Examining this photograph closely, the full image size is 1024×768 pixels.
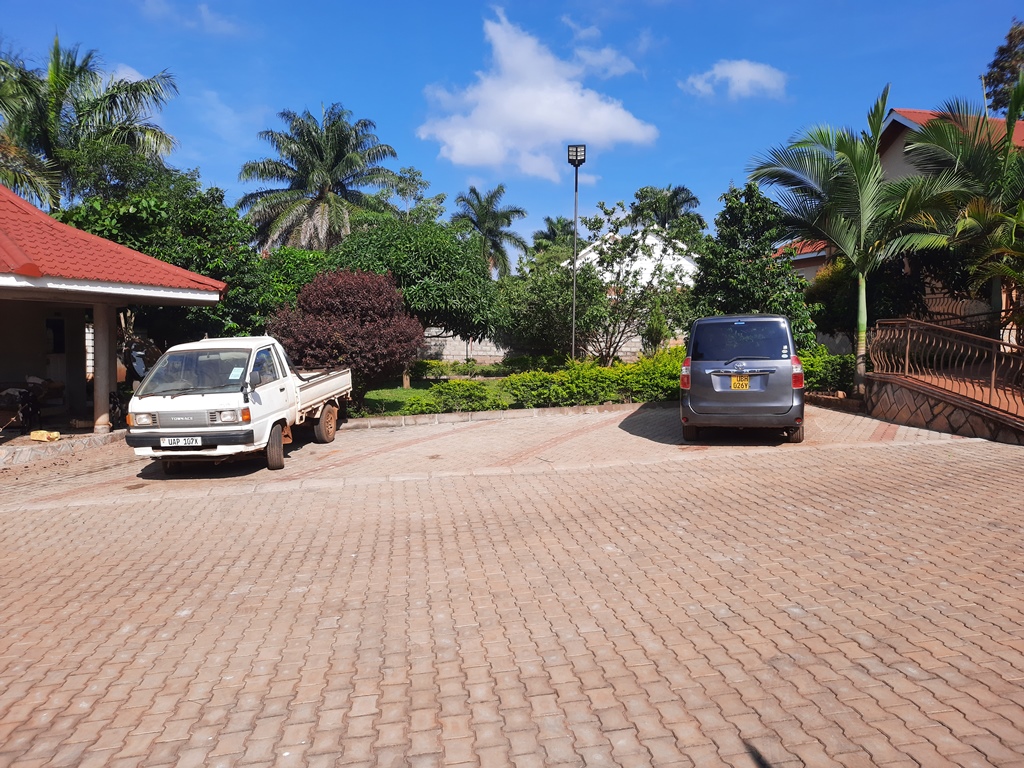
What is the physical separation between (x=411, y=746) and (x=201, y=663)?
5.36ft

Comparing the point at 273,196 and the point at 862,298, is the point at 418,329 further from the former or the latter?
the point at 273,196

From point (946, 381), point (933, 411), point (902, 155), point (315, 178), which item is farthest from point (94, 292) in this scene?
point (315, 178)

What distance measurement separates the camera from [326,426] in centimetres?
1195

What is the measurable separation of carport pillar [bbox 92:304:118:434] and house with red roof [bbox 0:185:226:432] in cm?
2

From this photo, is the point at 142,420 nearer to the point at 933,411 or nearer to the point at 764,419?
the point at 764,419

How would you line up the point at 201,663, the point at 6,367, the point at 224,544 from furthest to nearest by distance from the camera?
the point at 6,367
the point at 224,544
the point at 201,663

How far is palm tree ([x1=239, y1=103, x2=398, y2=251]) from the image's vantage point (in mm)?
36781

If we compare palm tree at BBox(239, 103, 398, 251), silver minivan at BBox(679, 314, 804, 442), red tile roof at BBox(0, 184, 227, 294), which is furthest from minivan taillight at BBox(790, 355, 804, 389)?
palm tree at BBox(239, 103, 398, 251)

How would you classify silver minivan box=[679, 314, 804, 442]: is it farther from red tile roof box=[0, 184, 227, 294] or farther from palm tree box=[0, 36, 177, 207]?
palm tree box=[0, 36, 177, 207]

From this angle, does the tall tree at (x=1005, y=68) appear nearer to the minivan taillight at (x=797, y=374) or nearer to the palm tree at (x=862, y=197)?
the palm tree at (x=862, y=197)

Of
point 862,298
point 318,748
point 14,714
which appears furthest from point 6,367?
point 862,298

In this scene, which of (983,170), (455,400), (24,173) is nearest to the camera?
(983,170)

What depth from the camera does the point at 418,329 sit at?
537 inches

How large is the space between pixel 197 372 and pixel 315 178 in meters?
30.5
